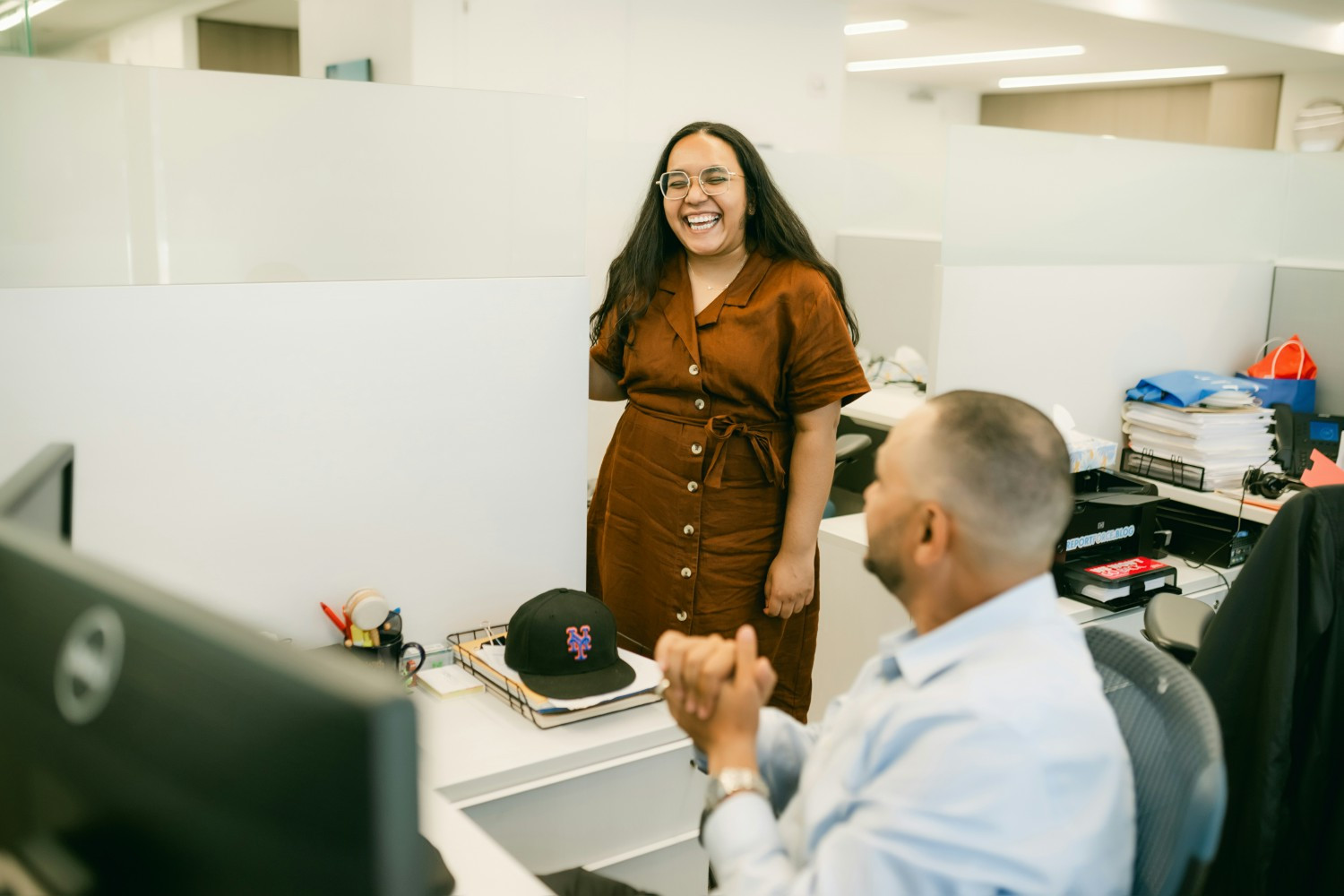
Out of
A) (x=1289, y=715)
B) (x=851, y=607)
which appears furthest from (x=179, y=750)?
(x=851, y=607)

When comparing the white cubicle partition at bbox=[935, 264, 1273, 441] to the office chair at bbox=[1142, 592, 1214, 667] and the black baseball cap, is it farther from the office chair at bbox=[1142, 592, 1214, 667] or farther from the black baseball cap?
the black baseball cap

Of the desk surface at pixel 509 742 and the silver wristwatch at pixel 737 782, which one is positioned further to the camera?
the desk surface at pixel 509 742

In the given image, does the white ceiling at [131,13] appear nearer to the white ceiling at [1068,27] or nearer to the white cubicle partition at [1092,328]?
the white ceiling at [1068,27]

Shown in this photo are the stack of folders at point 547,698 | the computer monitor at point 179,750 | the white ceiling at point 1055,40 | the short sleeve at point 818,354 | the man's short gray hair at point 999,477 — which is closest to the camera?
the computer monitor at point 179,750

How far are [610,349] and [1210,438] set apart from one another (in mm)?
1710

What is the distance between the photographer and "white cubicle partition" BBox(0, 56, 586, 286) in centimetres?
148

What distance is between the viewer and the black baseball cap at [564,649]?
1.66 m

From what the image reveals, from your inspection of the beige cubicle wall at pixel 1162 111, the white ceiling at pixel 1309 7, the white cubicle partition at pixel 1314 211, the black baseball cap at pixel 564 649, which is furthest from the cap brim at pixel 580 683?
the beige cubicle wall at pixel 1162 111

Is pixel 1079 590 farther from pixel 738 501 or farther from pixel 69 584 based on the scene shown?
pixel 69 584

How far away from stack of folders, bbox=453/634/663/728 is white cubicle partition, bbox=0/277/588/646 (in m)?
0.13

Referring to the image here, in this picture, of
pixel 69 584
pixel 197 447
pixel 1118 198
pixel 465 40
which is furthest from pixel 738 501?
pixel 465 40

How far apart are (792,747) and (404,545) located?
33.2 inches

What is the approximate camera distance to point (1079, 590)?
2477 mm

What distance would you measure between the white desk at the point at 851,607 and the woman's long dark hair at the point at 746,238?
714 millimetres
